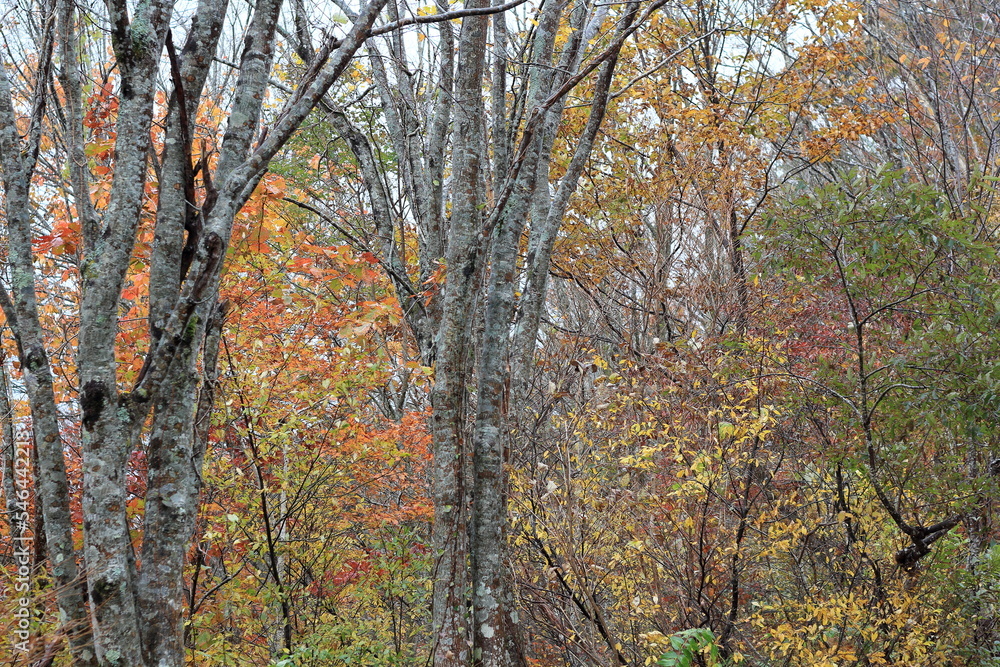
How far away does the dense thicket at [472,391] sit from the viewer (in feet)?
9.28

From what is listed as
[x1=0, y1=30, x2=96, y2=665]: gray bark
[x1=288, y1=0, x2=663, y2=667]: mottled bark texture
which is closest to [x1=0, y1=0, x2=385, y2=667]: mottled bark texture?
[x1=0, y1=30, x2=96, y2=665]: gray bark

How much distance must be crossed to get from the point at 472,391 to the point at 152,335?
298 centimetres

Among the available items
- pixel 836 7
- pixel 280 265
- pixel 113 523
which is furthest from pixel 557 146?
pixel 113 523

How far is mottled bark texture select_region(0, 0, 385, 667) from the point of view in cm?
256

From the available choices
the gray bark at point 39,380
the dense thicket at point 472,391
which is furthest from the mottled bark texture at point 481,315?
the gray bark at point 39,380

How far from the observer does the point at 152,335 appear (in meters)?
2.76

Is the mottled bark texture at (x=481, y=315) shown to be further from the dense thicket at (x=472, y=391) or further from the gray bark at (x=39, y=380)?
the gray bark at (x=39, y=380)

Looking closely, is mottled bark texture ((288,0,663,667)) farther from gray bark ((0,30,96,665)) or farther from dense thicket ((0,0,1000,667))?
gray bark ((0,30,96,665))

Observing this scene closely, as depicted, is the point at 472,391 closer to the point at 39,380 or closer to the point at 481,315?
the point at 481,315

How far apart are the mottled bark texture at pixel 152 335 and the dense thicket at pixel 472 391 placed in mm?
13

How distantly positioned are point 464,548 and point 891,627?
13.4ft

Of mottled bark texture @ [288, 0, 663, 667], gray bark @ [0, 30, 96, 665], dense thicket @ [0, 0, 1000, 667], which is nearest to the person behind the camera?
dense thicket @ [0, 0, 1000, 667]

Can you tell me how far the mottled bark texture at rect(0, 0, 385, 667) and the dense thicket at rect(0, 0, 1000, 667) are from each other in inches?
0.5

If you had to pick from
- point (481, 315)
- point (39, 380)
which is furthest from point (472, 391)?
point (39, 380)
